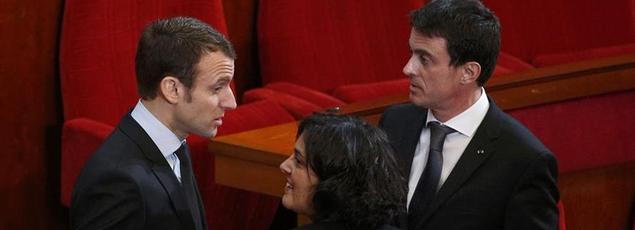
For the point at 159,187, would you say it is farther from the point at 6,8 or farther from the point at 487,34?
the point at 6,8

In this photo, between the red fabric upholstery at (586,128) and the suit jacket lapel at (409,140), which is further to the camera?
the red fabric upholstery at (586,128)

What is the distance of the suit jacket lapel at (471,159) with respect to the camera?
932mm

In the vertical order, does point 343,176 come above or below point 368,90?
above

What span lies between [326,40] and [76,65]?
371mm

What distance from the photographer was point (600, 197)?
53.9 inches

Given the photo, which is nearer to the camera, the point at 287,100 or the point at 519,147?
the point at 519,147

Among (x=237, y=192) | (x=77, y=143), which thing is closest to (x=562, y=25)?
(x=237, y=192)

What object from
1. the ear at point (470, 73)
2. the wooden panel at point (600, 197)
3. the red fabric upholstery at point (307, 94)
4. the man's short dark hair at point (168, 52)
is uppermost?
the man's short dark hair at point (168, 52)

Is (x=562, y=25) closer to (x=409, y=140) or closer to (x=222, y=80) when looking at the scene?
(x=409, y=140)

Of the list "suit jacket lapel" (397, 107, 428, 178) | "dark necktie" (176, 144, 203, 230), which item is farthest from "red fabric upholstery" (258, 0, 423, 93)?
"dark necktie" (176, 144, 203, 230)

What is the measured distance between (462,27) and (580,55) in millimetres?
914

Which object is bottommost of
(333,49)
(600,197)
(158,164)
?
(600,197)

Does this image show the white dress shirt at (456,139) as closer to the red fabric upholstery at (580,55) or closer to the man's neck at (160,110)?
the man's neck at (160,110)

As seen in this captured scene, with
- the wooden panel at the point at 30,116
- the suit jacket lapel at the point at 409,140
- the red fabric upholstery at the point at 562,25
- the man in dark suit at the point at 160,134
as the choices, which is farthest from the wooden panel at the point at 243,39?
the man in dark suit at the point at 160,134
